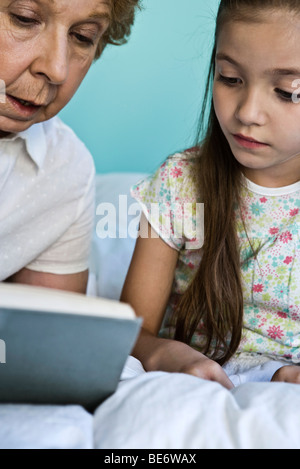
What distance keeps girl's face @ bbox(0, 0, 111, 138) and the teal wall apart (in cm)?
100

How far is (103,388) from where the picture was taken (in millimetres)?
687

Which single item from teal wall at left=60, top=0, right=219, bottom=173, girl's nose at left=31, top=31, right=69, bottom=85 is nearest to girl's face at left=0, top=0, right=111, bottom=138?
girl's nose at left=31, top=31, right=69, bottom=85

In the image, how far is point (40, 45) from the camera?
0.96 metres

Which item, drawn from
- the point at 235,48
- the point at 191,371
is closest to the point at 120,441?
the point at 191,371

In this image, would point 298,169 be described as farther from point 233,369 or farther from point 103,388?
point 103,388

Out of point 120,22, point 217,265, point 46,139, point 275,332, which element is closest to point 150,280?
point 217,265

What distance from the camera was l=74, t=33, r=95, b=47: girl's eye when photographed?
1019 millimetres

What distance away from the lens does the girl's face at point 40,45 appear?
3.10 ft

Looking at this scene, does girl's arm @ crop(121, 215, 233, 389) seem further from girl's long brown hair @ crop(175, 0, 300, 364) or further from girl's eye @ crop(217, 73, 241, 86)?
girl's eye @ crop(217, 73, 241, 86)

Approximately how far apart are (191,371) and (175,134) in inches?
52.3

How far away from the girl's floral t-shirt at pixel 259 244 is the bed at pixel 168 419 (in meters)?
0.37

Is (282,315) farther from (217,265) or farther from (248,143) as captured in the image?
(248,143)

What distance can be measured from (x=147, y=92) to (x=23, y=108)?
108 centimetres
